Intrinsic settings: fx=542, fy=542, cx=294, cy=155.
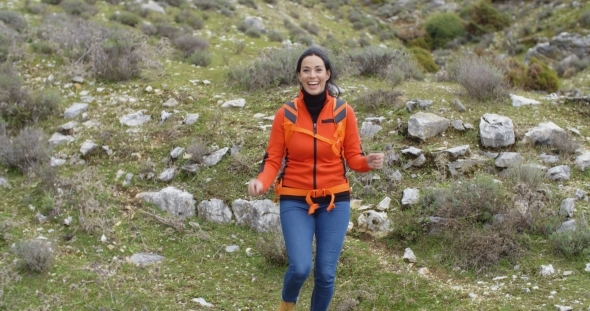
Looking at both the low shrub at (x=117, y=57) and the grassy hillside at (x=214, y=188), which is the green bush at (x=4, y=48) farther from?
the low shrub at (x=117, y=57)

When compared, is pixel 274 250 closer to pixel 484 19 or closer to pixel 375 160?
pixel 375 160

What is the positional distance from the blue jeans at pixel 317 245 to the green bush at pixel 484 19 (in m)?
19.3

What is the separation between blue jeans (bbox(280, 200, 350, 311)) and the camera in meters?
3.39

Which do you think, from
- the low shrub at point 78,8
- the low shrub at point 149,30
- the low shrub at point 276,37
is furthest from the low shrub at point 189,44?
the low shrub at point 78,8

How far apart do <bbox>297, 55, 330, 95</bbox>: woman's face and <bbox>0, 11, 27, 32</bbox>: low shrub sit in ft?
29.7

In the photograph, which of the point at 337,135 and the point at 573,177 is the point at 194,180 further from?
the point at 573,177

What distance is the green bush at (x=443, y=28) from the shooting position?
20562mm

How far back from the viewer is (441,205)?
5129mm

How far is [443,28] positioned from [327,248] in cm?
1907

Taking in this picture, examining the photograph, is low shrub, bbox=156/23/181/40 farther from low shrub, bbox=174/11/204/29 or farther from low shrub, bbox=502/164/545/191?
low shrub, bbox=502/164/545/191

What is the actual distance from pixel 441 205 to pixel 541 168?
139 cm

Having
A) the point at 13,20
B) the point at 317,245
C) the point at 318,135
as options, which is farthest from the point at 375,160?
the point at 13,20

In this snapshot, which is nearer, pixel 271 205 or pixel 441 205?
pixel 441 205

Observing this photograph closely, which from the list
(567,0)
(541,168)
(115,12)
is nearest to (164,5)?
(115,12)
